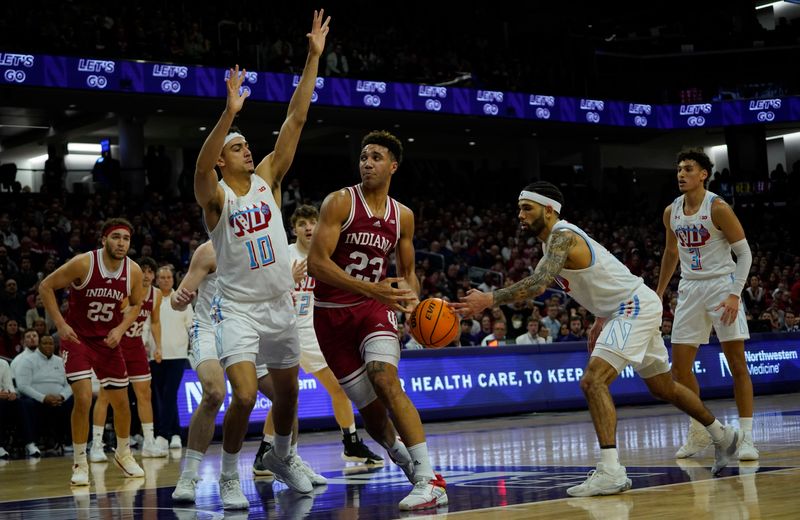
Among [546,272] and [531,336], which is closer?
[546,272]

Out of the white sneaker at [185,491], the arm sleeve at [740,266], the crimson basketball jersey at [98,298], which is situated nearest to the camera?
the white sneaker at [185,491]

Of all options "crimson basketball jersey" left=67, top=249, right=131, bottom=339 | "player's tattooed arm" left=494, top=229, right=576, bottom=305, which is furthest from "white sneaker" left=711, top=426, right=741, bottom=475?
"crimson basketball jersey" left=67, top=249, right=131, bottom=339

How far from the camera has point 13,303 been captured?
1515 cm

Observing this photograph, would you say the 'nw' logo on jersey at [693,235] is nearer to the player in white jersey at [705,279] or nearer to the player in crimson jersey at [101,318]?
the player in white jersey at [705,279]

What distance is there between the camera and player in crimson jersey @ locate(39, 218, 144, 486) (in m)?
9.24

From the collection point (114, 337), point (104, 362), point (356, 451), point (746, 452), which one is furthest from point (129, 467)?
point (746, 452)

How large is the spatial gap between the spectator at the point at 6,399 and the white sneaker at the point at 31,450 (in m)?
0.25

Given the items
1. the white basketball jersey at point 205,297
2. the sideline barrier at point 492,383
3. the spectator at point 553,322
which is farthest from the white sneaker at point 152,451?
the spectator at point 553,322

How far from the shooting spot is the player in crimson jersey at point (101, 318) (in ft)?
30.3

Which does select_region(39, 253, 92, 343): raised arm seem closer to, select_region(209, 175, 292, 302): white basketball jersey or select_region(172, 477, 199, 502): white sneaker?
select_region(172, 477, 199, 502): white sneaker

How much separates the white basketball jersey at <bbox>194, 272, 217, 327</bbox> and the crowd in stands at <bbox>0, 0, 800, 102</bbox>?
51.6ft

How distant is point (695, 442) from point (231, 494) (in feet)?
13.0

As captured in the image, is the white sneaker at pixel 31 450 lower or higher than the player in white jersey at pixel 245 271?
lower

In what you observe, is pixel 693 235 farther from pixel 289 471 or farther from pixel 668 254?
pixel 289 471
